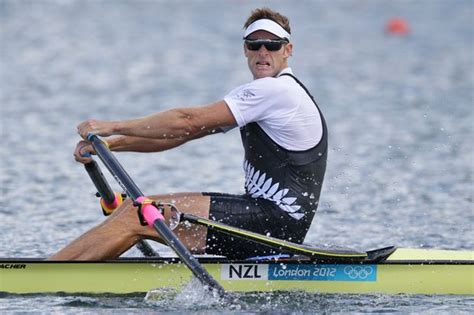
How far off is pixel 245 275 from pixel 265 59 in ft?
5.46

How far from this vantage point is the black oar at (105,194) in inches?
418

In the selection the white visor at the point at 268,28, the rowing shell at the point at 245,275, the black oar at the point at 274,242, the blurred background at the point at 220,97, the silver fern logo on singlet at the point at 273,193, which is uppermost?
the blurred background at the point at 220,97

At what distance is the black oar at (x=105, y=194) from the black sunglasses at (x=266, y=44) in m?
1.61

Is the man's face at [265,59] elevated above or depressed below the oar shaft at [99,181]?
above

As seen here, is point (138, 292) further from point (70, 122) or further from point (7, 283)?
point (70, 122)

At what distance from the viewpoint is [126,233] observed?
9.80 m

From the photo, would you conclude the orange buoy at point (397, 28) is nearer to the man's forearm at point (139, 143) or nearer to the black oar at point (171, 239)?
the man's forearm at point (139, 143)

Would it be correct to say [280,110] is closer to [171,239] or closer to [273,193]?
[273,193]

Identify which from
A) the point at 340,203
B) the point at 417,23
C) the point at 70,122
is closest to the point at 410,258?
the point at 340,203

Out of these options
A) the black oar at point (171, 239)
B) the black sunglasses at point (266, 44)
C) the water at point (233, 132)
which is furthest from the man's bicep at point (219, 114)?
the water at point (233, 132)

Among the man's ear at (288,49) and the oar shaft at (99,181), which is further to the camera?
the oar shaft at (99,181)

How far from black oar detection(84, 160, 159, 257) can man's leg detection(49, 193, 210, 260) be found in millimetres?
739

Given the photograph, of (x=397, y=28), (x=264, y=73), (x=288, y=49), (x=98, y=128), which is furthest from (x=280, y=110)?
→ (x=397, y=28)

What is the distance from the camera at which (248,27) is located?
1024cm
